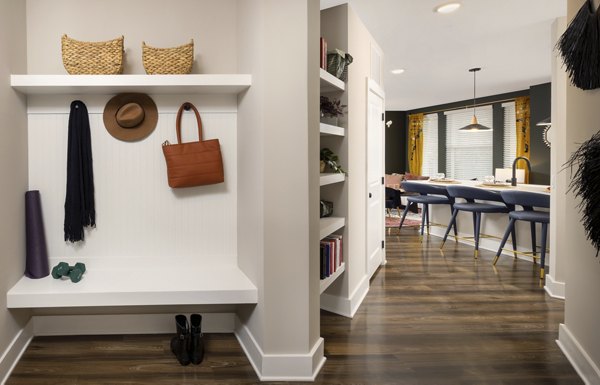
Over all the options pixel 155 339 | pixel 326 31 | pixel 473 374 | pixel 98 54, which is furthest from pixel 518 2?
pixel 155 339

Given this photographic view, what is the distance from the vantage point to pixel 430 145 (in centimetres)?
1029

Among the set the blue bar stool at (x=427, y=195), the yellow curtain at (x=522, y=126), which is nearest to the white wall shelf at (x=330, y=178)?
the blue bar stool at (x=427, y=195)

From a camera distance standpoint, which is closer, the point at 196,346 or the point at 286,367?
the point at 286,367

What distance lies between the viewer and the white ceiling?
11.7 ft

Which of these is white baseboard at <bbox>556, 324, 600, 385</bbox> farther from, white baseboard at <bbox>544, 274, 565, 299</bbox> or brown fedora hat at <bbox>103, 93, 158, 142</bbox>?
brown fedora hat at <bbox>103, 93, 158, 142</bbox>

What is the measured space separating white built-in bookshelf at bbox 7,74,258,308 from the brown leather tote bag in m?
0.11

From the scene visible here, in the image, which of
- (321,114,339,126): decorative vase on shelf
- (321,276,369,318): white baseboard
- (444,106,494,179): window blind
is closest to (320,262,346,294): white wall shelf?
(321,276,369,318): white baseboard

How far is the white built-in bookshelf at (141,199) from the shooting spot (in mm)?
2580

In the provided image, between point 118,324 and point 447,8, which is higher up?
point 447,8

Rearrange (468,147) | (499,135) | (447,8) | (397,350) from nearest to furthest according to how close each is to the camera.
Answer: (397,350), (447,8), (499,135), (468,147)

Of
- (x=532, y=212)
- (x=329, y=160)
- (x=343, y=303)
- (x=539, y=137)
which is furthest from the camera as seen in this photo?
(x=539, y=137)

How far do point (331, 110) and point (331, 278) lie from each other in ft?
3.71

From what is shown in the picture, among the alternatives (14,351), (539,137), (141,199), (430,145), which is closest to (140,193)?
(141,199)

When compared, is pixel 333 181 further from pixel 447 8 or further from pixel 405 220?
pixel 405 220
